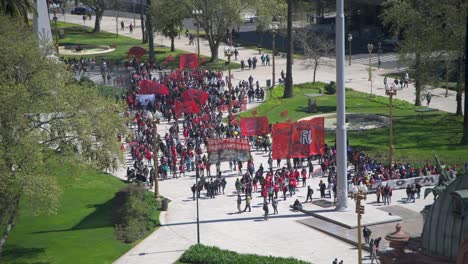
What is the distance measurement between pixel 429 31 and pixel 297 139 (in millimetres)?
19661

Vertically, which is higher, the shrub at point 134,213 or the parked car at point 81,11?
the parked car at point 81,11

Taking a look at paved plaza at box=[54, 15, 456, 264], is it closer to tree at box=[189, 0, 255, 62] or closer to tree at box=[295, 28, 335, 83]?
tree at box=[295, 28, 335, 83]

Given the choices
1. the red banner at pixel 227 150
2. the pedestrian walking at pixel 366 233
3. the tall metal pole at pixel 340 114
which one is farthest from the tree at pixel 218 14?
the pedestrian walking at pixel 366 233

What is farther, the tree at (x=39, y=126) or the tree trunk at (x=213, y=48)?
the tree trunk at (x=213, y=48)

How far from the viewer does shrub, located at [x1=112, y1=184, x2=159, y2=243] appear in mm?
54000

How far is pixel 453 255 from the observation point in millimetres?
31906

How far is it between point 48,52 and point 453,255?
28.7 meters

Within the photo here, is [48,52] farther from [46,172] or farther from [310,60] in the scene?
[310,60]

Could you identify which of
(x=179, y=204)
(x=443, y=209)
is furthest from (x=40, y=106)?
(x=443, y=209)

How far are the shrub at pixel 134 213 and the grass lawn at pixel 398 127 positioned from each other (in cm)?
1729

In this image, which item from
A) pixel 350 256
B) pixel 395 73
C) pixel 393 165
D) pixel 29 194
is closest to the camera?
pixel 29 194

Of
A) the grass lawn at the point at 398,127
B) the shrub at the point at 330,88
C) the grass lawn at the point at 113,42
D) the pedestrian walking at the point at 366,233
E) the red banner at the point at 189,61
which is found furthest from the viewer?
the grass lawn at the point at 113,42

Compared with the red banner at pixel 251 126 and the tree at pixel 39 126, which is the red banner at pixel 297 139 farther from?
the tree at pixel 39 126

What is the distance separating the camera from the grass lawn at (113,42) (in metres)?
110
